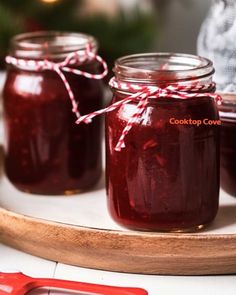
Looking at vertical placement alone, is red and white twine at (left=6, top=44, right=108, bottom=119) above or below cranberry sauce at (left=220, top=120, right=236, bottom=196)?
above

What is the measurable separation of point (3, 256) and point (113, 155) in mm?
160

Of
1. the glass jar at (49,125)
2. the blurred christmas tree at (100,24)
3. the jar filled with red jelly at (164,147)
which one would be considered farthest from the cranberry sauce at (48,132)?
the blurred christmas tree at (100,24)

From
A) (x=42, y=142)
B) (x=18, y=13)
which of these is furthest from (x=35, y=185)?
(x=18, y=13)

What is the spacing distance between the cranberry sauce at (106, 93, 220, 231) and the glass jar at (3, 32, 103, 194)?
4.3 inches

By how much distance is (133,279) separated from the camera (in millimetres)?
716

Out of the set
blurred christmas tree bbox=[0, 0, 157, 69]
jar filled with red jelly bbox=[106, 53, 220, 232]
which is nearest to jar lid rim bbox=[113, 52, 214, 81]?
jar filled with red jelly bbox=[106, 53, 220, 232]

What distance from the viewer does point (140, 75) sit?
74 cm

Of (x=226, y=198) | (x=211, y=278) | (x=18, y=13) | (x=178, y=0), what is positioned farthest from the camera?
(x=178, y=0)

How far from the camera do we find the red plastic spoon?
0.67 metres

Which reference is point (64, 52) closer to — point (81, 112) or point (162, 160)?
point (81, 112)

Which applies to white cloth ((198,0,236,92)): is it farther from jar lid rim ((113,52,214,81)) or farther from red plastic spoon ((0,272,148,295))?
red plastic spoon ((0,272,148,295))

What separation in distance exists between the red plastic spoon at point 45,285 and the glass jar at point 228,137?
8.2 inches

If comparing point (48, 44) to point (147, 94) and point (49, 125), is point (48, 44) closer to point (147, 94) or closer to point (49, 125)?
point (49, 125)

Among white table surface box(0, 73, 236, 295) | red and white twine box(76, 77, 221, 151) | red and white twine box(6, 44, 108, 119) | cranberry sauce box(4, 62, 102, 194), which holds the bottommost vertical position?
white table surface box(0, 73, 236, 295)
